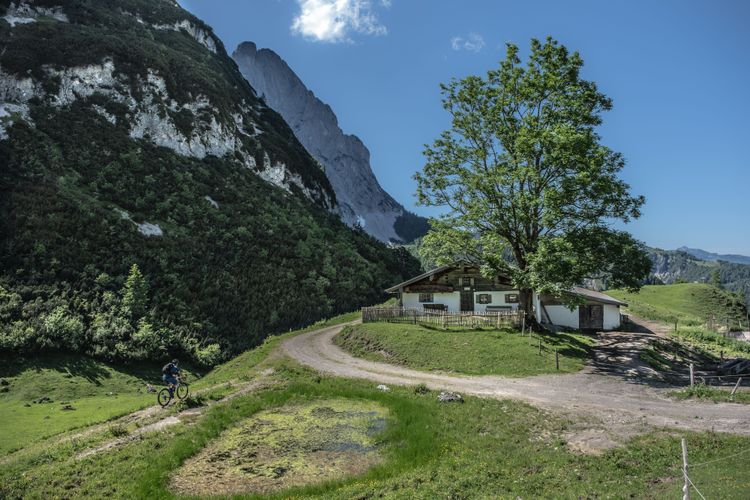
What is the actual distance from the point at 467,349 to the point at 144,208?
49.2 meters

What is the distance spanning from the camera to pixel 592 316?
163ft

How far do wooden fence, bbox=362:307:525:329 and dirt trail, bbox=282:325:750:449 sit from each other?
8385mm

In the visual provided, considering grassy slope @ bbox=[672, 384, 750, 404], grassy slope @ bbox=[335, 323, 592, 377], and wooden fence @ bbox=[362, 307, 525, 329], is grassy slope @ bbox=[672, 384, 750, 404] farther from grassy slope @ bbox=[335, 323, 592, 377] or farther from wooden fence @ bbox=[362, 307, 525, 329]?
wooden fence @ bbox=[362, 307, 525, 329]

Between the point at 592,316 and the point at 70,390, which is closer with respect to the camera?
the point at 70,390

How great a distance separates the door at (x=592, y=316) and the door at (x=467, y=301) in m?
12.3

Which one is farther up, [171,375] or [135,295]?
[135,295]

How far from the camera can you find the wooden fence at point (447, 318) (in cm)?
3778

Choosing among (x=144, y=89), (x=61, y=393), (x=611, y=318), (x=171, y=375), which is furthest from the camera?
(x=144, y=89)

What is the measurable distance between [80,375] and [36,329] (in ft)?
20.1

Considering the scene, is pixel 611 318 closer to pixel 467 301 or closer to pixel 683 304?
pixel 467 301

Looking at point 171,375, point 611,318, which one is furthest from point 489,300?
point 171,375

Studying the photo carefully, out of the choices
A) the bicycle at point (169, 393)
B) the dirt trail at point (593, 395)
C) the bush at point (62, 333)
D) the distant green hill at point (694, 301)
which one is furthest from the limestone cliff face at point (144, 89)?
the distant green hill at point (694, 301)

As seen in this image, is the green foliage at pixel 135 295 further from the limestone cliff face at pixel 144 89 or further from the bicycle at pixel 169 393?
the limestone cliff face at pixel 144 89

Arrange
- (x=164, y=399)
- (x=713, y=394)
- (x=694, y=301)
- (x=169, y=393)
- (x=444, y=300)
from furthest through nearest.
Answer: (x=694, y=301)
(x=444, y=300)
(x=164, y=399)
(x=169, y=393)
(x=713, y=394)
